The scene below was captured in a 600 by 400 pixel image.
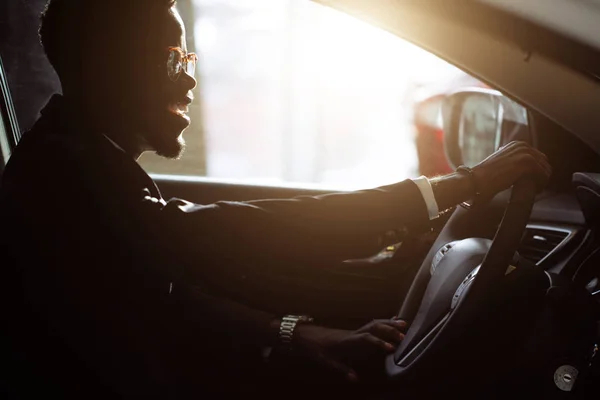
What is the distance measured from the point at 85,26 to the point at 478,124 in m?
1.68

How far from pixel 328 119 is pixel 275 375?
5.53 feet

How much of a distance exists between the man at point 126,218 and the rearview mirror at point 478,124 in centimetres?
102

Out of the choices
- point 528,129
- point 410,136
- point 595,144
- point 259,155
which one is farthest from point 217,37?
point 595,144

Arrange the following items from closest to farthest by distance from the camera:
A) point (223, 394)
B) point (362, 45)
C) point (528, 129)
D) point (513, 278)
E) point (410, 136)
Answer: point (513, 278) < point (223, 394) < point (528, 129) < point (362, 45) < point (410, 136)

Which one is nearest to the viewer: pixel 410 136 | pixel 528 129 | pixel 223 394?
pixel 223 394

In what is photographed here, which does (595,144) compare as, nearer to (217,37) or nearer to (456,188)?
(456,188)

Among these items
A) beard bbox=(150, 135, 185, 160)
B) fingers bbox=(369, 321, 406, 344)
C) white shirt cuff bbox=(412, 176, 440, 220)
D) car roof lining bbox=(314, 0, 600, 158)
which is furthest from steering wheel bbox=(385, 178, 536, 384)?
beard bbox=(150, 135, 185, 160)

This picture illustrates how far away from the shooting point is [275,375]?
5.73 ft

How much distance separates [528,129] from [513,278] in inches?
39.0

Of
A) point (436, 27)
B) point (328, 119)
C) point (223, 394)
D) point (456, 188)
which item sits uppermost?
point (436, 27)

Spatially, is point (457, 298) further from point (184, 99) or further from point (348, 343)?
point (184, 99)

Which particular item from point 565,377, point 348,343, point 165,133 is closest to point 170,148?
point 165,133

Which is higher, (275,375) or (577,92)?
(577,92)

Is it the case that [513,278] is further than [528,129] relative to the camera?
No
